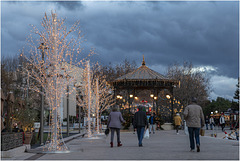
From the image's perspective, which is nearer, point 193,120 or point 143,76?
point 193,120

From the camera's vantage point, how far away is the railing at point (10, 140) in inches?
454

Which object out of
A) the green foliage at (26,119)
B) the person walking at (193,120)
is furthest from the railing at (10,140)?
the green foliage at (26,119)

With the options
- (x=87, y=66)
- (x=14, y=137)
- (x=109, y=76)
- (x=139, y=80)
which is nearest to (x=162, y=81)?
(x=139, y=80)

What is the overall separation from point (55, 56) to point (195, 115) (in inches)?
216

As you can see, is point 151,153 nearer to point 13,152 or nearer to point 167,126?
point 13,152

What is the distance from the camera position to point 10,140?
477 inches

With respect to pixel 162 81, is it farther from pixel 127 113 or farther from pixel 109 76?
pixel 109 76

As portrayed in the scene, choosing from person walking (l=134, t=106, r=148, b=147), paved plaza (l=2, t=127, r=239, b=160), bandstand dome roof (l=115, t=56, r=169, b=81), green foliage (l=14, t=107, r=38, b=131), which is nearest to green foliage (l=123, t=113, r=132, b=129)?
bandstand dome roof (l=115, t=56, r=169, b=81)

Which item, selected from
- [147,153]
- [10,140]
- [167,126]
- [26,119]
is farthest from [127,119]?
[10,140]

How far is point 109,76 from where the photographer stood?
62125 mm

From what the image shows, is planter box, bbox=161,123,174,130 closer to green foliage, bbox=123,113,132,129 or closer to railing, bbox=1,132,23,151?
green foliage, bbox=123,113,132,129

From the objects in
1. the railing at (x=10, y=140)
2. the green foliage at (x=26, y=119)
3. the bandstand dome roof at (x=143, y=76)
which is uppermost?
the bandstand dome roof at (x=143, y=76)

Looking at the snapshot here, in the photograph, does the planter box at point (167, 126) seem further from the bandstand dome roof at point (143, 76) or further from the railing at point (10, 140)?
the railing at point (10, 140)

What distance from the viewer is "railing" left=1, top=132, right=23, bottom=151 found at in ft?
37.8
